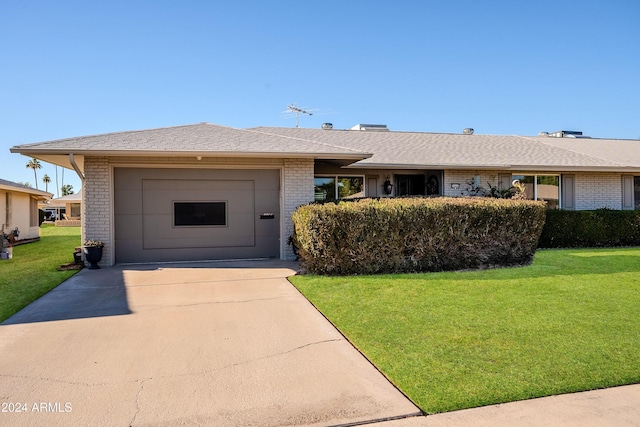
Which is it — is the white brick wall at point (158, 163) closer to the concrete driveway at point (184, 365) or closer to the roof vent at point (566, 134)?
the concrete driveway at point (184, 365)

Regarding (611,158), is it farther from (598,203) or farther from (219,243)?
(219,243)

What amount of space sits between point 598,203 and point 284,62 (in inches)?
512

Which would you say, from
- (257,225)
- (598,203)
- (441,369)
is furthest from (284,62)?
(441,369)

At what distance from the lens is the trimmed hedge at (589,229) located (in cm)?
1255

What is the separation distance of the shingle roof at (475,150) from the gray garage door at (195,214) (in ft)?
12.0

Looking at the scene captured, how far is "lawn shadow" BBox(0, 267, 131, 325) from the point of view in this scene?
223 inches

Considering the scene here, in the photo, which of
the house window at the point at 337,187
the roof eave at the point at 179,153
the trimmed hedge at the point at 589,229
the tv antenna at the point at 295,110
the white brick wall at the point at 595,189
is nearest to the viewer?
the roof eave at the point at 179,153

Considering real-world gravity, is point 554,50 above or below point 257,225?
above

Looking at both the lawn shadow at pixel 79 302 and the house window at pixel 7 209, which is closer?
the lawn shadow at pixel 79 302

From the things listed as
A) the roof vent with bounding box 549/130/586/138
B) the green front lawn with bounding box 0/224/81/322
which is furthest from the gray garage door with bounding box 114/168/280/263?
the roof vent with bounding box 549/130/586/138

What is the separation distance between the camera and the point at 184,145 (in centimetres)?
980

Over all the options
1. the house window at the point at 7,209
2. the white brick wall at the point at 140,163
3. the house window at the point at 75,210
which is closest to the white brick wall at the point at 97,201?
the white brick wall at the point at 140,163

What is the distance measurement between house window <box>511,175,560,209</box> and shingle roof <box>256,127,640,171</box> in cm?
65

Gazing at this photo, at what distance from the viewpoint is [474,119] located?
24562 mm
